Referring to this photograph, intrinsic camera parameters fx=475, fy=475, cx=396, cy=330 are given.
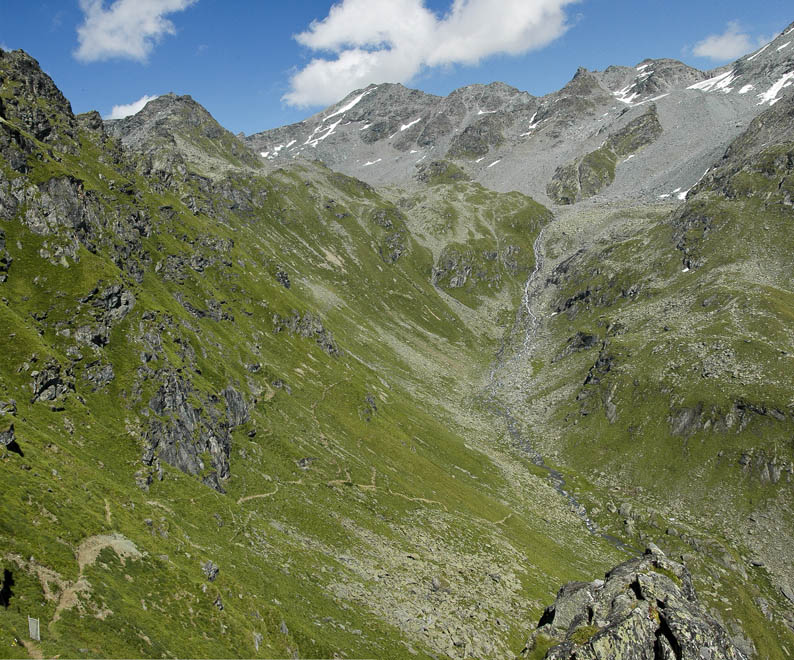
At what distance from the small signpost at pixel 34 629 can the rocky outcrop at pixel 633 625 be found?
29.5 m

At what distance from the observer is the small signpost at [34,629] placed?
912 inches

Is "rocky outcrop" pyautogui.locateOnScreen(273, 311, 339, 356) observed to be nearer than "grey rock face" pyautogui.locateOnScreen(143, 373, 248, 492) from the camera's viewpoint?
No

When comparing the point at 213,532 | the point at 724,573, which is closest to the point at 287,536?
the point at 213,532

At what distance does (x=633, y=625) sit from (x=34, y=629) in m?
34.9

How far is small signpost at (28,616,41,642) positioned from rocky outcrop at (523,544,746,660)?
96.9 feet

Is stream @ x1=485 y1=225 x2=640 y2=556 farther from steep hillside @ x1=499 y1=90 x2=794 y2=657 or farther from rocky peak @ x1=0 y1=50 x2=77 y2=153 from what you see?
rocky peak @ x1=0 y1=50 x2=77 y2=153

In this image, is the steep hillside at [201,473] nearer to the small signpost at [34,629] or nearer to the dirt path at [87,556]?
the dirt path at [87,556]

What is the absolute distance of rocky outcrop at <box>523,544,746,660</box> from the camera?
100 ft

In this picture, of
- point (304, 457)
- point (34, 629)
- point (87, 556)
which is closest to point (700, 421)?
point (304, 457)

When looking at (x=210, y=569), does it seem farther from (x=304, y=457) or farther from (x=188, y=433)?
(x=304, y=457)

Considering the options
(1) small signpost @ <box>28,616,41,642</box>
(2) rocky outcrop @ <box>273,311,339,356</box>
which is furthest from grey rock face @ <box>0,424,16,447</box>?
(2) rocky outcrop @ <box>273,311,339,356</box>

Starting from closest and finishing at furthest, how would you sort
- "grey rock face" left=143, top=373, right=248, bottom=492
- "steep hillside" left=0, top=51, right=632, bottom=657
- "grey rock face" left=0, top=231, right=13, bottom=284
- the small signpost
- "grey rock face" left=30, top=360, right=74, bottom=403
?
the small signpost, "steep hillside" left=0, top=51, right=632, bottom=657, "grey rock face" left=30, top=360, right=74, bottom=403, "grey rock face" left=143, top=373, right=248, bottom=492, "grey rock face" left=0, top=231, right=13, bottom=284

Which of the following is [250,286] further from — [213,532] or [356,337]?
[213,532]

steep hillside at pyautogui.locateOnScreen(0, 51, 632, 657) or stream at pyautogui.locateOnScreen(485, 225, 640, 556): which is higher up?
steep hillside at pyautogui.locateOnScreen(0, 51, 632, 657)
